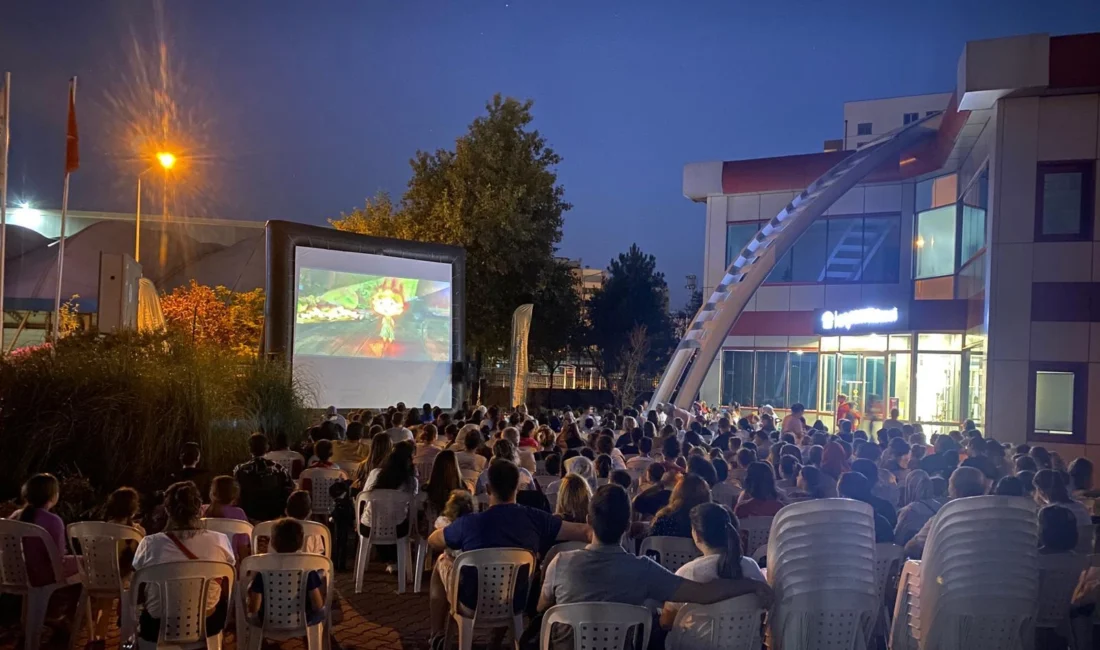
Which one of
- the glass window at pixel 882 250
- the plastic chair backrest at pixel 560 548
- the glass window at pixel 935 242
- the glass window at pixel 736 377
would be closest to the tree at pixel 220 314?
the glass window at pixel 736 377

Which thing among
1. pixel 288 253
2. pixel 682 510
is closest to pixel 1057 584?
pixel 682 510

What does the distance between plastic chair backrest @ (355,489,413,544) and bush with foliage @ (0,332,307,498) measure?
276 centimetres

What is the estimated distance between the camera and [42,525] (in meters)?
5.04

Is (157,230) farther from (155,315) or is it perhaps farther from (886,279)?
(886,279)

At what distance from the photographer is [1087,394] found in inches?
575

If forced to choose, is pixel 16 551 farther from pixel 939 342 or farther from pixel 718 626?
pixel 939 342

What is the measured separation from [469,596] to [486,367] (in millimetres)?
28355

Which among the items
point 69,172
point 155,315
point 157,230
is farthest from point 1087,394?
point 157,230

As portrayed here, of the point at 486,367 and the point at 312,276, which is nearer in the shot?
the point at 312,276

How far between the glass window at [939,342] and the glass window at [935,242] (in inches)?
62.5

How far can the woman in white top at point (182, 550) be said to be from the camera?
167 inches

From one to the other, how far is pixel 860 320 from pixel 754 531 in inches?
642

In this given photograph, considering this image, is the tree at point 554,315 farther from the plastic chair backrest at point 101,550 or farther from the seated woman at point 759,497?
the plastic chair backrest at point 101,550

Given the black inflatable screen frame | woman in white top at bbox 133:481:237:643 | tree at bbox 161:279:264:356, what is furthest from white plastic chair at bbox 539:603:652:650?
tree at bbox 161:279:264:356
